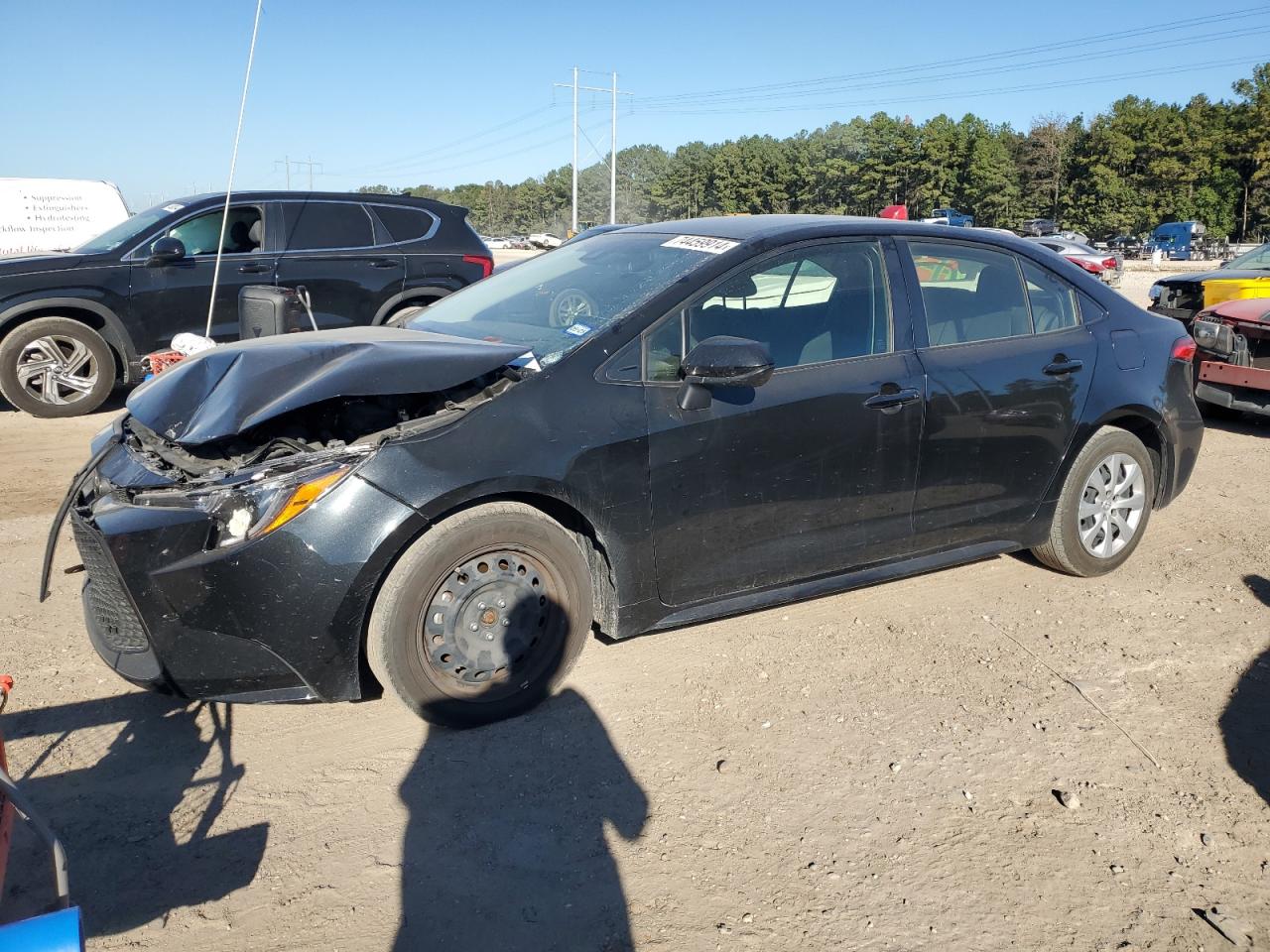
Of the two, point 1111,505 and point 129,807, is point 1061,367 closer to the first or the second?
point 1111,505

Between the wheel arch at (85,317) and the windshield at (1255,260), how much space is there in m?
11.4

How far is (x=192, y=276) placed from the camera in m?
8.54

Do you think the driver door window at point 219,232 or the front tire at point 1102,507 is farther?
the driver door window at point 219,232

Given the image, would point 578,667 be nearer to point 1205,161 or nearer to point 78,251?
point 78,251

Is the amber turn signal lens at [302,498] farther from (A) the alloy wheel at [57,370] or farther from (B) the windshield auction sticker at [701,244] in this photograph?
(A) the alloy wheel at [57,370]

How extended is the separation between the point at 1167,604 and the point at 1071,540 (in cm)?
52

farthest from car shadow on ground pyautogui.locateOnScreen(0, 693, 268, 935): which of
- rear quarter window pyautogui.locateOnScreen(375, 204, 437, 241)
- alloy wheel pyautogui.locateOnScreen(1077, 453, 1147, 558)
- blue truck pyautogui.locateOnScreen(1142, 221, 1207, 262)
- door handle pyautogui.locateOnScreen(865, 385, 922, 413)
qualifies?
blue truck pyautogui.locateOnScreen(1142, 221, 1207, 262)

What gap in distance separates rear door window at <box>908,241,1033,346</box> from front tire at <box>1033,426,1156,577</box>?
742 mm

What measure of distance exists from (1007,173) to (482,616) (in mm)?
68090

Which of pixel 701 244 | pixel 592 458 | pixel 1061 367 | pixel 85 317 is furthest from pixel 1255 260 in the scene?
pixel 85 317

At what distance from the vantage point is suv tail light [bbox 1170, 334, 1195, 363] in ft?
16.4

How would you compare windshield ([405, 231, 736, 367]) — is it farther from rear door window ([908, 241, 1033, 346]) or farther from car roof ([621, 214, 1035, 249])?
rear door window ([908, 241, 1033, 346])

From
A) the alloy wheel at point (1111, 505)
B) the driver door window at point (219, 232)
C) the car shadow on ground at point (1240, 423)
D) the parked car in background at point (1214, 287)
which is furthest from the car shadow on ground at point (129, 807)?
the parked car in background at point (1214, 287)

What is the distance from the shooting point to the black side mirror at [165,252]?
8.31 metres
